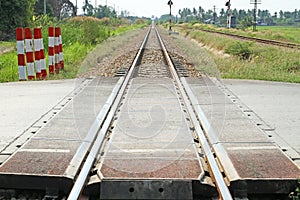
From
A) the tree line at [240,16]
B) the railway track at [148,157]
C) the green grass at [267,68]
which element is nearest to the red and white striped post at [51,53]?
the green grass at [267,68]

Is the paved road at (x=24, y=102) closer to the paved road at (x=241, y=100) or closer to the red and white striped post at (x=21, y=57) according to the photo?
the paved road at (x=241, y=100)

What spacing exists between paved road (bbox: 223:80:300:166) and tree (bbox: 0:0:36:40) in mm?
17169

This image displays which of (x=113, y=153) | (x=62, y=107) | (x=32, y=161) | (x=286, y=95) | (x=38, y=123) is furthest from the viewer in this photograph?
(x=286, y=95)

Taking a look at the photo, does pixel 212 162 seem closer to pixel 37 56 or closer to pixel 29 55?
pixel 29 55

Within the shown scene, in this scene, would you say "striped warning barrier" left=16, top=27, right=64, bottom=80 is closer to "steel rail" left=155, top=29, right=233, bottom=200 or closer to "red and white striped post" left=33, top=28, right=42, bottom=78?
"red and white striped post" left=33, top=28, right=42, bottom=78

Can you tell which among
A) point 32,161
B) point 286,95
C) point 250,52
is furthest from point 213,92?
point 250,52

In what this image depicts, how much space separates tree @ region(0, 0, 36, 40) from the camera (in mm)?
22370

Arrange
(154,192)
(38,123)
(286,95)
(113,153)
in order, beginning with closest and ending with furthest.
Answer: (154,192) < (113,153) < (38,123) < (286,95)

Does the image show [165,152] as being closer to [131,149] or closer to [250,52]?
[131,149]

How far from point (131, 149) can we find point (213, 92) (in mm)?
3259

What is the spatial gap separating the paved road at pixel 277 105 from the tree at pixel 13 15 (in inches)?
676

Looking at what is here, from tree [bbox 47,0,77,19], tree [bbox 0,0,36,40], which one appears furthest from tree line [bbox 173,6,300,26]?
tree [bbox 0,0,36,40]

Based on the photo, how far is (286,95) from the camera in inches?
263

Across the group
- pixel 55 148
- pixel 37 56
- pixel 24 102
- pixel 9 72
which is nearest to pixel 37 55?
pixel 37 56
